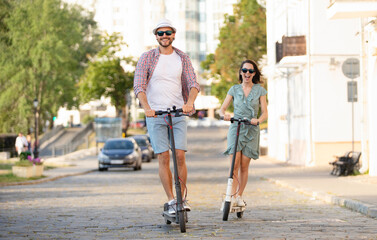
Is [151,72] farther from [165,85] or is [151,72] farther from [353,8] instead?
[353,8]

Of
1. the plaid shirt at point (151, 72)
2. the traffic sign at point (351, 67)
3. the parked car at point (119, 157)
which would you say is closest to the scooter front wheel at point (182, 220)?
the plaid shirt at point (151, 72)

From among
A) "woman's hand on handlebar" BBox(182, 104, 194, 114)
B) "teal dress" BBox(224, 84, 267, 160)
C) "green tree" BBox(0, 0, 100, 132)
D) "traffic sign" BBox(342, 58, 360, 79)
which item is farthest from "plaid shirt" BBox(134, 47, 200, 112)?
"green tree" BBox(0, 0, 100, 132)

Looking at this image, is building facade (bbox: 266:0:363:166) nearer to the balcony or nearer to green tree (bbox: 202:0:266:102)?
the balcony

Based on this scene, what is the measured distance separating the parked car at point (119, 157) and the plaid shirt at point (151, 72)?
2547cm

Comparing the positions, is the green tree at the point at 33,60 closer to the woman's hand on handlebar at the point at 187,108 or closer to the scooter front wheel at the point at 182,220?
the woman's hand on handlebar at the point at 187,108

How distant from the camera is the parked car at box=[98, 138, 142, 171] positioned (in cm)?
3538

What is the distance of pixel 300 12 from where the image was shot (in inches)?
1518

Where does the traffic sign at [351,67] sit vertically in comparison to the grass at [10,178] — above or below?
above

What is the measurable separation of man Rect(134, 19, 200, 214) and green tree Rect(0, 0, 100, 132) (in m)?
58.7

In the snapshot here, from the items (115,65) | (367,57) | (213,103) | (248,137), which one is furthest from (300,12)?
(213,103)

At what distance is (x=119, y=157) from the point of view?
35406 millimetres

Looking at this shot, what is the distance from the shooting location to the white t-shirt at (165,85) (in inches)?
388

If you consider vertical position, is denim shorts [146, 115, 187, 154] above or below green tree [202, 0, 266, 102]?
below

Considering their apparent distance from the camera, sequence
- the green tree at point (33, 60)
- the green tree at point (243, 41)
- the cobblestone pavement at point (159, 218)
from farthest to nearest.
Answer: the green tree at point (33, 60)
the green tree at point (243, 41)
the cobblestone pavement at point (159, 218)
